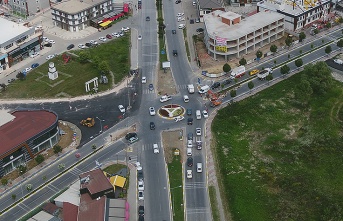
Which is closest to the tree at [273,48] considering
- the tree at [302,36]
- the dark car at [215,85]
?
the tree at [302,36]

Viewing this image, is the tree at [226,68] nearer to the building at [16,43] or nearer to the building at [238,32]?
the building at [238,32]

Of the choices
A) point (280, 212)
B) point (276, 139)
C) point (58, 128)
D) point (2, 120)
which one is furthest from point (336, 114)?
point (2, 120)

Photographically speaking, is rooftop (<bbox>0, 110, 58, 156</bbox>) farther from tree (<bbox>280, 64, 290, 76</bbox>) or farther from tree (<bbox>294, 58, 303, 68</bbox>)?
tree (<bbox>294, 58, 303, 68</bbox>)

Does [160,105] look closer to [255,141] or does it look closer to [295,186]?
[255,141]

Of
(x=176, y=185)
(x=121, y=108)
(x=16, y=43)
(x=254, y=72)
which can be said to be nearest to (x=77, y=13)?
(x=16, y=43)

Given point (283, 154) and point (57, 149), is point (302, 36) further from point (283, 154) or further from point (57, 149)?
point (57, 149)

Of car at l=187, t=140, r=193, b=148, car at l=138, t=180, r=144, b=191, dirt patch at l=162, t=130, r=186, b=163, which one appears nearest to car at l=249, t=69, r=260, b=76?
dirt patch at l=162, t=130, r=186, b=163
